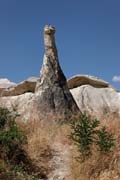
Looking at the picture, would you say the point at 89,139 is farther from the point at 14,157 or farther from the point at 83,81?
the point at 83,81

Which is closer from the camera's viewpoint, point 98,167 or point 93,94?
point 98,167

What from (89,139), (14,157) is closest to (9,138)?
(14,157)

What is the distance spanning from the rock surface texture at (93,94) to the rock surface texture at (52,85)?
452cm

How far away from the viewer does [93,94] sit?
2141cm

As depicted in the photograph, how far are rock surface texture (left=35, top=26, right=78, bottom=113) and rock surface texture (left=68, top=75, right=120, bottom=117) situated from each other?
4.52 m

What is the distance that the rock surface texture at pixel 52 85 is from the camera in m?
13.9

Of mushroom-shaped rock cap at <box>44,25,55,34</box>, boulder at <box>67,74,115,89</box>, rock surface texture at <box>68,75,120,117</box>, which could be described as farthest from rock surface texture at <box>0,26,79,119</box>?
boulder at <box>67,74,115,89</box>

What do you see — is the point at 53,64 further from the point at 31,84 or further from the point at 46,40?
the point at 31,84

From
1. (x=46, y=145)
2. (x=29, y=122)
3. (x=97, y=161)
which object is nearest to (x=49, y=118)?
(x=29, y=122)

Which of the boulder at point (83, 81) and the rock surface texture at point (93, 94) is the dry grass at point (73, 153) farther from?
the boulder at point (83, 81)

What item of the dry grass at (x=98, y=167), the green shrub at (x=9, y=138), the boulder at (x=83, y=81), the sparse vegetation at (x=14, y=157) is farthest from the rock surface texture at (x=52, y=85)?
the boulder at (x=83, y=81)

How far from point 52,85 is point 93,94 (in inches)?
280

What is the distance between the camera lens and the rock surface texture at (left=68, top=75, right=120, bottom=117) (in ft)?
66.4

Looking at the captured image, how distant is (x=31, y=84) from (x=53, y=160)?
41.7 feet
